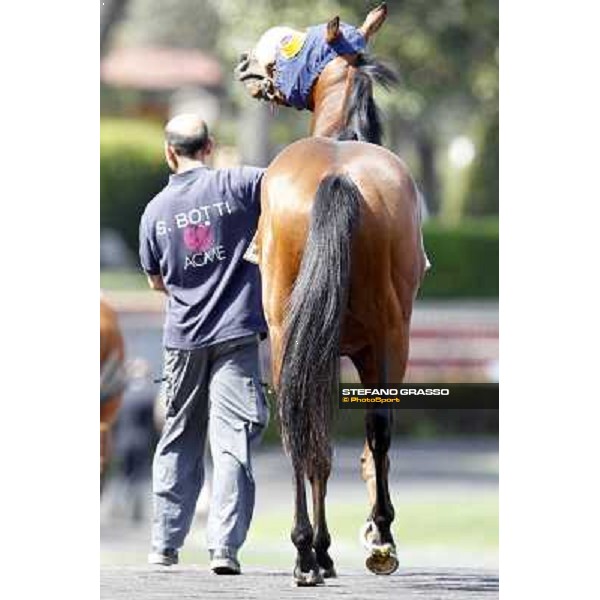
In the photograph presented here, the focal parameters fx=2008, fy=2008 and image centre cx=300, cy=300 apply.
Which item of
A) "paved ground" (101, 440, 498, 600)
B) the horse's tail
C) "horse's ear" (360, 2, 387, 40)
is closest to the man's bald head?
"horse's ear" (360, 2, 387, 40)

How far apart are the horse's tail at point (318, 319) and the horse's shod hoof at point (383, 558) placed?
59 cm

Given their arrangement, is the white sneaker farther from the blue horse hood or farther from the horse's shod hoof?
the blue horse hood

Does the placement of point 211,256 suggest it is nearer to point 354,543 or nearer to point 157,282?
point 157,282

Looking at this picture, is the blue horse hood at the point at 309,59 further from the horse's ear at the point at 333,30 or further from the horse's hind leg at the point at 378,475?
the horse's hind leg at the point at 378,475

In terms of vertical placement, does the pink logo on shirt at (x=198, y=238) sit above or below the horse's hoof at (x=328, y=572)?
above

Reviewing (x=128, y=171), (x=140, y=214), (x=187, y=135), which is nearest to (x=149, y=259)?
(x=187, y=135)

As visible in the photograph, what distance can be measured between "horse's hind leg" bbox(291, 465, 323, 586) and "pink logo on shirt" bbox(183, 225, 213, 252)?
43.6 inches

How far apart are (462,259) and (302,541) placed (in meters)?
4.04

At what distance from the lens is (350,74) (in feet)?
26.3

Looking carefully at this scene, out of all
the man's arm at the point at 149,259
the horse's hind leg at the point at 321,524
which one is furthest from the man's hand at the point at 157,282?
the horse's hind leg at the point at 321,524

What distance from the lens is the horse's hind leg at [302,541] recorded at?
7.57 m

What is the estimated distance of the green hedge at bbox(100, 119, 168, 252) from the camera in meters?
9.25
